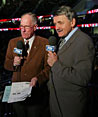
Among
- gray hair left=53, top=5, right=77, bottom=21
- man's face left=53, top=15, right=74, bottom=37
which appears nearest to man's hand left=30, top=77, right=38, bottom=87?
man's face left=53, top=15, right=74, bottom=37

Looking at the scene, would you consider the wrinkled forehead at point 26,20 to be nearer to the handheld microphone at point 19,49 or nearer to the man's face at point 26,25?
the man's face at point 26,25

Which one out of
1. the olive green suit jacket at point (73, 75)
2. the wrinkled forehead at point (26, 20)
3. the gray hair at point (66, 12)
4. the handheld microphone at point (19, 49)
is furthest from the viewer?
the wrinkled forehead at point (26, 20)

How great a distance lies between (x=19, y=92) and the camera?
2170 mm

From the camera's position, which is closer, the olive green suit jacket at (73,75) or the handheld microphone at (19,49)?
the olive green suit jacket at (73,75)

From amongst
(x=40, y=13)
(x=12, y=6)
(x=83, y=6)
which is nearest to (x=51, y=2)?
(x=40, y=13)

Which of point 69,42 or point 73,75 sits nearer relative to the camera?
point 73,75

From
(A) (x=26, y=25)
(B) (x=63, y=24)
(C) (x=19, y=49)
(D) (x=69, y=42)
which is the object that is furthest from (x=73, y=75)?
(A) (x=26, y=25)

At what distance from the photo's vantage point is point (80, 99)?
1.93m

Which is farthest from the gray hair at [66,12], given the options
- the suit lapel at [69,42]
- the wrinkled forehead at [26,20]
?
the wrinkled forehead at [26,20]

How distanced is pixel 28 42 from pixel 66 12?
93 centimetres

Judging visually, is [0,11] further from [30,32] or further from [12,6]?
[30,32]

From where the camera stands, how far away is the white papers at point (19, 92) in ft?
6.68

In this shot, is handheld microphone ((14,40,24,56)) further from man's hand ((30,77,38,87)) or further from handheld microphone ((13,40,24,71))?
man's hand ((30,77,38,87))

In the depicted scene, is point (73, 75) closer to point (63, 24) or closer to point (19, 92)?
point (63, 24)
